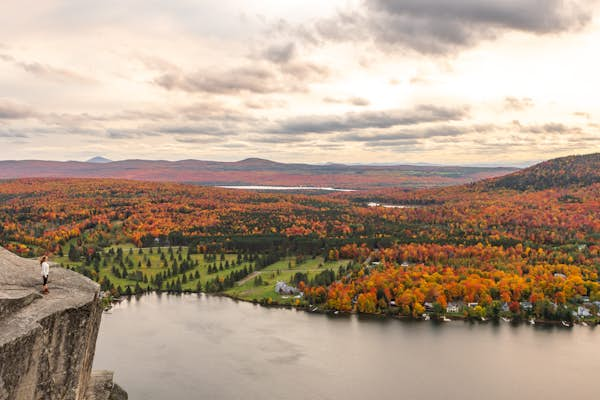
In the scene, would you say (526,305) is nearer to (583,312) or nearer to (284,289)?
(583,312)

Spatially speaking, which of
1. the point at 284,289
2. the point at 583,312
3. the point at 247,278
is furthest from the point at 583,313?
the point at 247,278

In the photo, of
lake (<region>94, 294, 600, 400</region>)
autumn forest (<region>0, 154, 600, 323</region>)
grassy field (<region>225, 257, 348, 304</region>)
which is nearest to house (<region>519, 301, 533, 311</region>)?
autumn forest (<region>0, 154, 600, 323</region>)

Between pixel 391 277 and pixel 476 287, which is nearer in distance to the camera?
pixel 476 287

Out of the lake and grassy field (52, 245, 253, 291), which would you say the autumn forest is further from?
the lake

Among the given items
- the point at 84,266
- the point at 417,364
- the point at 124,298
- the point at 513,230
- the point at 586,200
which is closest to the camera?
the point at 417,364

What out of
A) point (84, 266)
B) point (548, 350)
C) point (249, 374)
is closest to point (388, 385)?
point (249, 374)

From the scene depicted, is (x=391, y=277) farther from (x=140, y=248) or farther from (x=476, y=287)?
(x=140, y=248)

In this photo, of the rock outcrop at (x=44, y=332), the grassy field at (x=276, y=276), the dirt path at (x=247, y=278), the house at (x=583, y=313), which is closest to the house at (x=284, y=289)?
the grassy field at (x=276, y=276)
